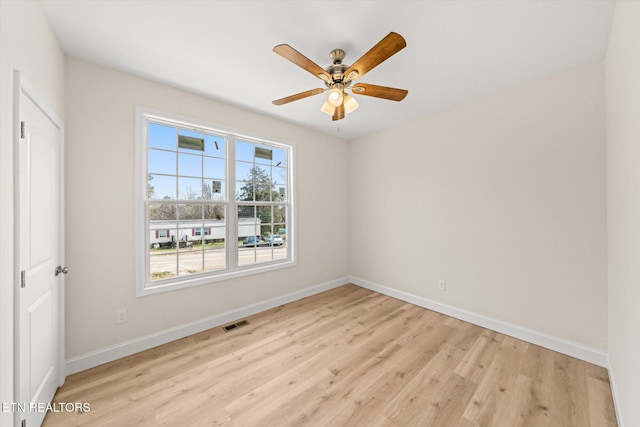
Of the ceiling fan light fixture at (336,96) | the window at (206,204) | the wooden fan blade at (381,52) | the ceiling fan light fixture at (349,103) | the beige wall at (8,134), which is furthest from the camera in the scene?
the window at (206,204)

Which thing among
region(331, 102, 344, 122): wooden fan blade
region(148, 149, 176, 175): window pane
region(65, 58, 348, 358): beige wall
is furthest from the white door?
region(331, 102, 344, 122): wooden fan blade

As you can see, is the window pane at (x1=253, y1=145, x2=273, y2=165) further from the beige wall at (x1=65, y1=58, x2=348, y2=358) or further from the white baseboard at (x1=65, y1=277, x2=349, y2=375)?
the white baseboard at (x1=65, y1=277, x2=349, y2=375)

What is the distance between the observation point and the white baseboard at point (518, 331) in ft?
6.93

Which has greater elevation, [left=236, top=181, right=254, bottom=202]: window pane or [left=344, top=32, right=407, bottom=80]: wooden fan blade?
[left=344, top=32, right=407, bottom=80]: wooden fan blade

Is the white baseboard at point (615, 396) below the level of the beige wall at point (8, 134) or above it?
below

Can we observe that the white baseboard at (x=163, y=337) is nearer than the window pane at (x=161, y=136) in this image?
Yes

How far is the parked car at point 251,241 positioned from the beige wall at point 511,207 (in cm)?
205

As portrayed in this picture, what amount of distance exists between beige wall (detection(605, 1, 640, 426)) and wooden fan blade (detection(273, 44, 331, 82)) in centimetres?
167

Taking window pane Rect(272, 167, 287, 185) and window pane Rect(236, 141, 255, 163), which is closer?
window pane Rect(236, 141, 255, 163)

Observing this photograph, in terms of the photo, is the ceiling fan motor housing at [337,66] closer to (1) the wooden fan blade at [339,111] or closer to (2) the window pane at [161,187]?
(1) the wooden fan blade at [339,111]

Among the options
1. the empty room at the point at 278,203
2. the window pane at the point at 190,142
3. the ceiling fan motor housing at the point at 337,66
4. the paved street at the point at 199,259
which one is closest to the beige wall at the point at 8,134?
the empty room at the point at 278,203

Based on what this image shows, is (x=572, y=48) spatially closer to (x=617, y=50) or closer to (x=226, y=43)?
(x=617, y=50)

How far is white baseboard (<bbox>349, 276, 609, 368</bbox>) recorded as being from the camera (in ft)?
6.93

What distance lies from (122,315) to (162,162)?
156cm
